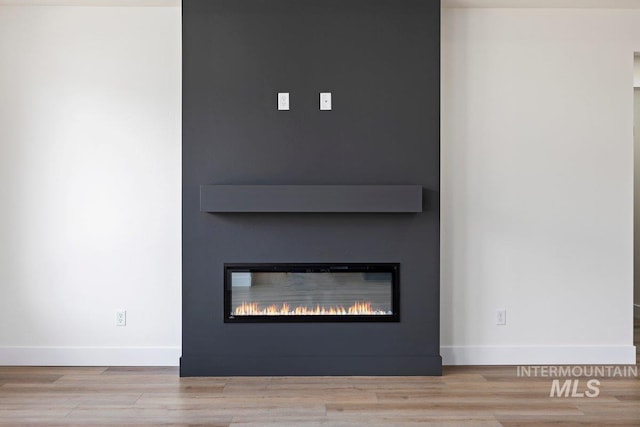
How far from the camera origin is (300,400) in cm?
309

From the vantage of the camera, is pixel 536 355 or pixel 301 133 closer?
pixel 301 133

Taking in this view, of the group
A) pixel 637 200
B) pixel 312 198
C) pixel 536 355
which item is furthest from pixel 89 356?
pixel 637 200

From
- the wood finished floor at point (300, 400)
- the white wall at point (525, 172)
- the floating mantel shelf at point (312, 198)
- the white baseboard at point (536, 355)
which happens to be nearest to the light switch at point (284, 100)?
the floating mantel shelf at point (312, 198)

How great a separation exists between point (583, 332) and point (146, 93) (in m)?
3.47

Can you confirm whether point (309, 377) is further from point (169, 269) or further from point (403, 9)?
point (403, 9)

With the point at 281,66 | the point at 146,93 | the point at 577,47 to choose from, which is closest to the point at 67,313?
the point at 146,93

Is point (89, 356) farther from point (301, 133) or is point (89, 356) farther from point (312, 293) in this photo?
point (301, 133)

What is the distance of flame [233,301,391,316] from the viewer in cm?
362

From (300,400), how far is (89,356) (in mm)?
1650

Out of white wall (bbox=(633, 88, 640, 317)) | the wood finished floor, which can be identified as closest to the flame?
the wood finished floor

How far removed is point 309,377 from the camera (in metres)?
3.52

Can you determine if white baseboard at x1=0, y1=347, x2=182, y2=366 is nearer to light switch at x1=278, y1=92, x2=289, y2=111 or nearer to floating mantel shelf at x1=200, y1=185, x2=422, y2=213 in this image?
floating mantel shelf at x1=200, y1=185, x2=422, y2=213

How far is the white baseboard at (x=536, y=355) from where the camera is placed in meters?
3.80

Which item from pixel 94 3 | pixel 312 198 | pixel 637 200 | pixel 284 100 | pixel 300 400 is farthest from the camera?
pixel 637 200
